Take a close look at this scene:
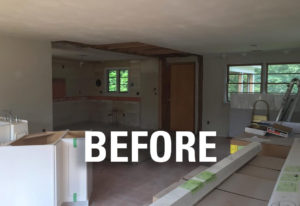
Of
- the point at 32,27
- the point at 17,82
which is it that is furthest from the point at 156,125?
the point at 32,27

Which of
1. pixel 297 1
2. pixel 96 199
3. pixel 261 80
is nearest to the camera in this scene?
pixel 297 1

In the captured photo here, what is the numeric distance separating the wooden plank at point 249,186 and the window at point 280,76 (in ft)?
17.0

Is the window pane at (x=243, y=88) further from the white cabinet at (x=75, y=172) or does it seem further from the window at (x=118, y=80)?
the white cabinet at (x=75, y=172)

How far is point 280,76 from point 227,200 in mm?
5645

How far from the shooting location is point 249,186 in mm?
1356

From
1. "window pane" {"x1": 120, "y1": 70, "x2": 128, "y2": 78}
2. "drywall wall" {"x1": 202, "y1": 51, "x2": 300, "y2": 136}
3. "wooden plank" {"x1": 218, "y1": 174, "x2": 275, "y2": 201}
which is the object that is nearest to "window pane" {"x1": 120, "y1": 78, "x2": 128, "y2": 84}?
"window pane" {"x1": 120, "y1": 70, "x2": 128, "y2": 78}

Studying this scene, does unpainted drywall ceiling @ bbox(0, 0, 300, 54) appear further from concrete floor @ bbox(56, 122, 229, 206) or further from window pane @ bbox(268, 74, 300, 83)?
concrete floor @ bbox(56, 122, 229, 206)

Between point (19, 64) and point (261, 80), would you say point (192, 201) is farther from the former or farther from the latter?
point (261, 80)

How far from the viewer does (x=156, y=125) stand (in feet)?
26.8

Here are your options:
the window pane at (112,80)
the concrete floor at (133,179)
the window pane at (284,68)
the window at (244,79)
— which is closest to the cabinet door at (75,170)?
the concrete floor at (133,179)

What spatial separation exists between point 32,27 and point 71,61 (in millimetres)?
5749

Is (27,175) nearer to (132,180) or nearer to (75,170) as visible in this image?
(75,170)

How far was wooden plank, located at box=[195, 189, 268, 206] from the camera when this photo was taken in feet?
3.86

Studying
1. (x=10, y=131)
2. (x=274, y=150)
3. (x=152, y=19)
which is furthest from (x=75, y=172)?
(x=274, y=150)
